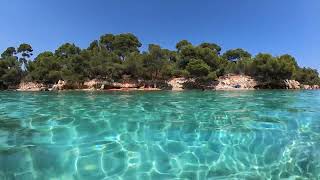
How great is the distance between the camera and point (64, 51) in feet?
206

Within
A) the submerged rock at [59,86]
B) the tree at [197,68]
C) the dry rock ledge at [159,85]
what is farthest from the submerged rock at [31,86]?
the tree at [197,68]

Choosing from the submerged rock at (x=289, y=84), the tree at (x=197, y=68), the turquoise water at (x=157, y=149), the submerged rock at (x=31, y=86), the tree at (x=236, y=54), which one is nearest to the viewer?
the turquoise water at (x=157, y=149)

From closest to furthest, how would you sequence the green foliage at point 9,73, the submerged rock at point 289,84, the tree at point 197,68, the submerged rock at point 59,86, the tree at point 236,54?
the tree at point 197,68 < the submerged rock at point 59,86 < the submerged rock at point 289,84 < the green foliage at point 9,73 < the tree at point 236,54

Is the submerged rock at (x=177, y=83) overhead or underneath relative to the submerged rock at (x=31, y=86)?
overhead

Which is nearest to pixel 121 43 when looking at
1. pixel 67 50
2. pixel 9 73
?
pixel 67 50

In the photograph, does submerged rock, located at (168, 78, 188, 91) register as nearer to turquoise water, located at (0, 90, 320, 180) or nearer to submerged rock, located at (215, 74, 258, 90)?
submerged rock, located at (215, 74, 258, 90)

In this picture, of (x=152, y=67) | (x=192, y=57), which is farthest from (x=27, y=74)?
(x=192, y=57)

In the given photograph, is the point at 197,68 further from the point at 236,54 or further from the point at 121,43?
the point at 236,54

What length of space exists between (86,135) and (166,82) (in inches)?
1622

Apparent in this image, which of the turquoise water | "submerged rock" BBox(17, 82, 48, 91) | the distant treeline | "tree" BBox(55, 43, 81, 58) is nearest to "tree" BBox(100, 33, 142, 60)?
the distant treeline

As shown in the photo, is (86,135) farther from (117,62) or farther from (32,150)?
(117,62)

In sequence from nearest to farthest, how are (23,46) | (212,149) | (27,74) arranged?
(212,149) → (27,74) → (23,46)

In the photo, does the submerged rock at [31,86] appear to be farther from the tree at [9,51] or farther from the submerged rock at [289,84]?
the submerged rock at [289,84]

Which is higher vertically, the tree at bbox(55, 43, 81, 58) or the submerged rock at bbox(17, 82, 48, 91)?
the tree at bbox(55, 43, 81, 58)
